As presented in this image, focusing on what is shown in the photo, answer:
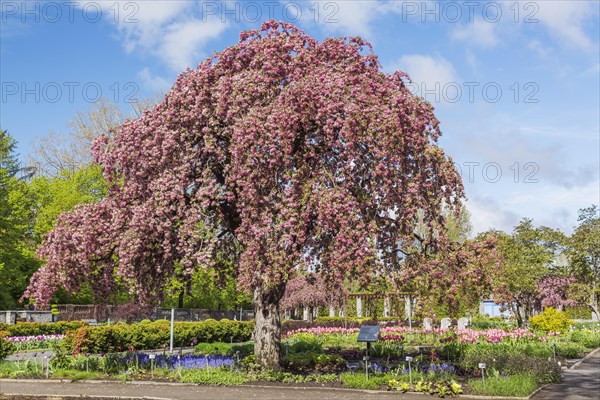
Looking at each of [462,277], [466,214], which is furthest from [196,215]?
[466,214]

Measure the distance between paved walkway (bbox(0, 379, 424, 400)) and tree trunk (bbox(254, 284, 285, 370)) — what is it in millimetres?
2145

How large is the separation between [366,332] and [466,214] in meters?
51.0

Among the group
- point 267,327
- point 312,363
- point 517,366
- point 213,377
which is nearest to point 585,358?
point 517,366

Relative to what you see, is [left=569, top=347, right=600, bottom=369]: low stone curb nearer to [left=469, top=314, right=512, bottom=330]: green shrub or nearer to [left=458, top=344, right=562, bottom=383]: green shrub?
[left=458, top=344, right=562, bottom=383]: green shrub

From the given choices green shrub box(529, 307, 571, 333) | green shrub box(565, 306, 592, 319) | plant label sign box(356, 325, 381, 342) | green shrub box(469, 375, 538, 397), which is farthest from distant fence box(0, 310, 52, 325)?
green shrub box(565, 306, 592, 319)

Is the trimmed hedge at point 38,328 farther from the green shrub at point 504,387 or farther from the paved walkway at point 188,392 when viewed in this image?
the green shrub at point 504,387

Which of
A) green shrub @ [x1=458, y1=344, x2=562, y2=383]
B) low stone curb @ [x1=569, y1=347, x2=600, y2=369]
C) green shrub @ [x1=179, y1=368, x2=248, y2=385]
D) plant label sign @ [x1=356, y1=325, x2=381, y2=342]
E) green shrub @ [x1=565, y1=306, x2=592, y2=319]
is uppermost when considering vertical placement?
plant label sign @ [x1=356, y1=325, x2=381, y2=342]

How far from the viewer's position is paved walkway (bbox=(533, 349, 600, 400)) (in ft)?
46.1

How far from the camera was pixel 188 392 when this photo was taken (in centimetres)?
1478

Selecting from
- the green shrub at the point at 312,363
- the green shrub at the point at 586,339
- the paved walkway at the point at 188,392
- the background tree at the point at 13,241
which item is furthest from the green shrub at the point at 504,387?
the background tree at the point at 13,241

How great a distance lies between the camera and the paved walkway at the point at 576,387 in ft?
46.1

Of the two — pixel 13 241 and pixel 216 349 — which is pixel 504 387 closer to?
pixel 216 349

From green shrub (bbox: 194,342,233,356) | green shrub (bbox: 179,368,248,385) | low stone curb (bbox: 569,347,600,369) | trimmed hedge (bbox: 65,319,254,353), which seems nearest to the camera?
green shrub (bbox: 179,368,248,385)

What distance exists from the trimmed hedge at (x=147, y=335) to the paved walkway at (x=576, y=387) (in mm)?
14014
